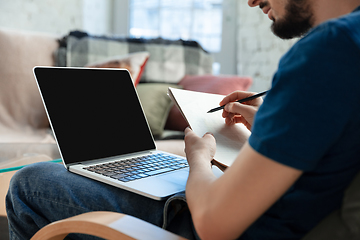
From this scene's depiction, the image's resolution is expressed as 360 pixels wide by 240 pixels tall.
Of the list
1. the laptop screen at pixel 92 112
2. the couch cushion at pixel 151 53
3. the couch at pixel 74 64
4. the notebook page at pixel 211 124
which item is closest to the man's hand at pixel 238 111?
the notebook page at pixel 211 124

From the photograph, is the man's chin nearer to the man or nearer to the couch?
the man

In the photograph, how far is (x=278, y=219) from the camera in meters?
0.55

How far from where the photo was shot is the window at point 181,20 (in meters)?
3.26

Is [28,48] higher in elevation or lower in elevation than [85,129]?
higher

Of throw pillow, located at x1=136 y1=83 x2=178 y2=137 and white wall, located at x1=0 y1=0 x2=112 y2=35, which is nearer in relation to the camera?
throw pillow, located at x1=136 y1=83 x2=178 y2=137

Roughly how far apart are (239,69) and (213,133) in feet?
7.83

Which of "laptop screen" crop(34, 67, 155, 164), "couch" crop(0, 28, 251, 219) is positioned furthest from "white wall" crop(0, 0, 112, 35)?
"laptop screen" crop(34, 67, 155, 164)

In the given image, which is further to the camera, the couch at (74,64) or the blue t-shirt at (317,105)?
the couch at (74,64)

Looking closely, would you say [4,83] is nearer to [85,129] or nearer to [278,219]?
[85,129]

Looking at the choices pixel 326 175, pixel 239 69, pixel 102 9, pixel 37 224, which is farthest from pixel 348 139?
pixel 102 9

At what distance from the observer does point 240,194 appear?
1.61ft

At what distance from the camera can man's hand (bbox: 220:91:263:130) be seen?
896mm

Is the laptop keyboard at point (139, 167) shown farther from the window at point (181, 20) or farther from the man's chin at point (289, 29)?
the window at point (181, 20)

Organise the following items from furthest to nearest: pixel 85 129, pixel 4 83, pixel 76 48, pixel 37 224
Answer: pixel 76 48
pixel 4 83
pixel 85 129
pixel 37 224
